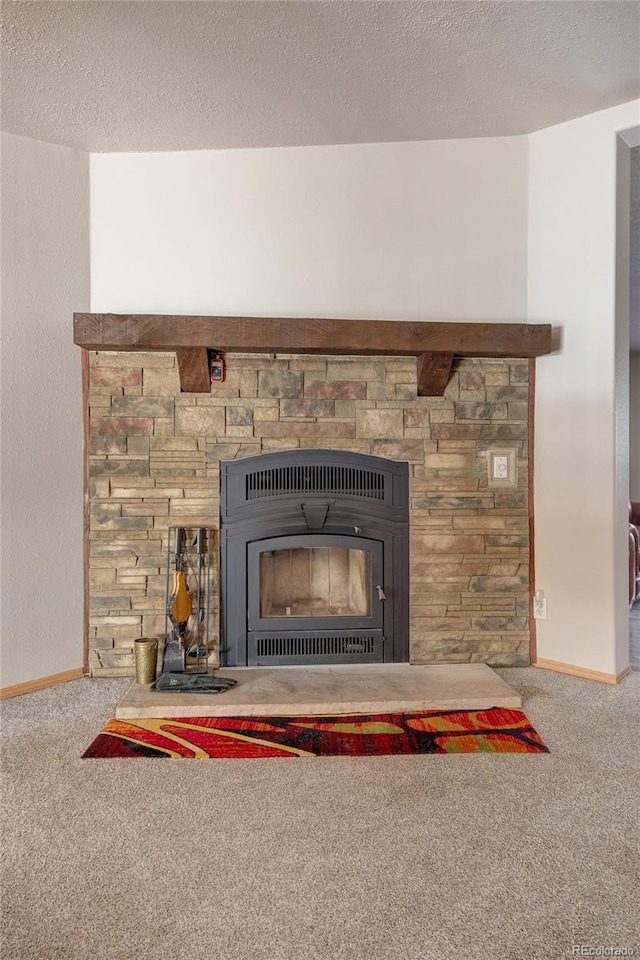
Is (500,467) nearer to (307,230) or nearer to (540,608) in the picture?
(540,608)

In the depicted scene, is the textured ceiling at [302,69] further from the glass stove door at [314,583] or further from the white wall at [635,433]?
the white wall at [635,433]

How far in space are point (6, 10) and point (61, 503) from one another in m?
1.88

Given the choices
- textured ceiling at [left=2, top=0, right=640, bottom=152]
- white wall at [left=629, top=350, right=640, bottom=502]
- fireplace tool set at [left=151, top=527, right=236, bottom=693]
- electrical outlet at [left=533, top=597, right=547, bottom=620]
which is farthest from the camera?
white wall at [left=629, top=350, right=640, bottom=502]

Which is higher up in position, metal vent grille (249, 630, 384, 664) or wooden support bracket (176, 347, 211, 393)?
wooden support bracket (176, 347, 211, 393)

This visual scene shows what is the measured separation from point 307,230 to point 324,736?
226 centimetres

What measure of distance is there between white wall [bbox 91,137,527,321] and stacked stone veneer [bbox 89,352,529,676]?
1.00ft

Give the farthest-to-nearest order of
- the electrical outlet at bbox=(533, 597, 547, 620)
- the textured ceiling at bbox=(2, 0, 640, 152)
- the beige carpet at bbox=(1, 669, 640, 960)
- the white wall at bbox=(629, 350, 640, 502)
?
the white wall at bbox=(629, 350, 640, 502)
the electrical outlet at bbox=(533, 597, 547, 620)
the textured ceiling at bbox=(2, 0, 640, 152)
the beige carpet at bbox=(1, 669, 640, 960)

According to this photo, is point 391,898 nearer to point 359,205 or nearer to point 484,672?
point 484,672

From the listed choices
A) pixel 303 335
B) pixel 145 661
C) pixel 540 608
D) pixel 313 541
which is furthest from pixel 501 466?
pixel 145 661

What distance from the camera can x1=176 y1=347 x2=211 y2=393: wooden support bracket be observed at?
2.79m

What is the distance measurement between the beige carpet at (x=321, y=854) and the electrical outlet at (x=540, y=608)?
79 centimetres

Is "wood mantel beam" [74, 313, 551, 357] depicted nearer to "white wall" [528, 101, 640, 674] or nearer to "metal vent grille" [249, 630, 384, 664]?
"white wall" [528, 101, 640, 674]

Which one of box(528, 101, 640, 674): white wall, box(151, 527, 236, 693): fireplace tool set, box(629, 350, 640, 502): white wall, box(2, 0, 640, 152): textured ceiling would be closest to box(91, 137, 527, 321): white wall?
box(2, 0, 640, 152): textured ceiling

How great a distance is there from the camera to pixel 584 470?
295cm
